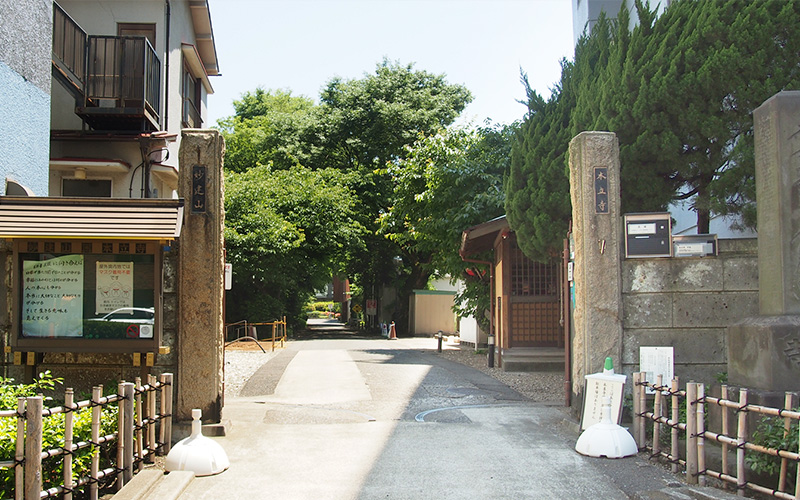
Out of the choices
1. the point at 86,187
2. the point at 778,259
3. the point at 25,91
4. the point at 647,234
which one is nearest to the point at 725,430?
the point at 778,259

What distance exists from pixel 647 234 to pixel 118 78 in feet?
36.1

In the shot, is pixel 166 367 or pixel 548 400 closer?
pixel 166 367

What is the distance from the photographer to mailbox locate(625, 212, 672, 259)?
8.78m

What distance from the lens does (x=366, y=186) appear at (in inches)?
1420

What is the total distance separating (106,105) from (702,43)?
11.4 meters

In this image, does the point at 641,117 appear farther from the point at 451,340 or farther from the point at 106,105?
the point at 451,340

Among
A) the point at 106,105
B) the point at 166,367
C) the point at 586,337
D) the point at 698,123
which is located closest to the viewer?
the point at 166,367

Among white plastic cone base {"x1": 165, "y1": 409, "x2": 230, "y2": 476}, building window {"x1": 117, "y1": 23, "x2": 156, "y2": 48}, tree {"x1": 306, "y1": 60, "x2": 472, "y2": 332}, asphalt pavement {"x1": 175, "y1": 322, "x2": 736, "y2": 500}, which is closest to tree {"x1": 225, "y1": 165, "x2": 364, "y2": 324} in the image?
tree {"x1": 306, "y1": 60, "x2": 472, "y2": 332}

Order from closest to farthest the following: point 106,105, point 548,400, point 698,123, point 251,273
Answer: point 698,123, point 548,400, point 106,105, point 251,273

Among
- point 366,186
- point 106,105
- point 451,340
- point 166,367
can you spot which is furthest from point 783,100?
point 366,186

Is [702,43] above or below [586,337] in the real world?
above

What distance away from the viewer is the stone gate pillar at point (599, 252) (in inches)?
347

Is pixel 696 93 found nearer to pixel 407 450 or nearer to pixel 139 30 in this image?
pixel 407 450

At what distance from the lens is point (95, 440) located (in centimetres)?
555
